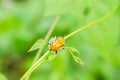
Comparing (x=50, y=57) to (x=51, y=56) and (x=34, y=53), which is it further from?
(x=34, y=53)

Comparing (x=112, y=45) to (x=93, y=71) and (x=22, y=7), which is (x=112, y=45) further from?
(x=22, y=7)

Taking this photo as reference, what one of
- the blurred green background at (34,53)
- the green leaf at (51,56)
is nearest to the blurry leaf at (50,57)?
the green leaf at (51,56)

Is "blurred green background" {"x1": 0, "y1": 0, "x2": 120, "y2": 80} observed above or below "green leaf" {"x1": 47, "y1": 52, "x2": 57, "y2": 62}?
above

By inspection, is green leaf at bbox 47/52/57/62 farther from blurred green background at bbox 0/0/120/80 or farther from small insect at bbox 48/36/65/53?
blurred green background at bbox 0/0/120/80

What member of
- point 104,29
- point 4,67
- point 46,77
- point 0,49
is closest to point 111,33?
point 104,29

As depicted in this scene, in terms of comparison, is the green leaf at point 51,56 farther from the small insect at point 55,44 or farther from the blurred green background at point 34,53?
the blurred green background at point 34,53

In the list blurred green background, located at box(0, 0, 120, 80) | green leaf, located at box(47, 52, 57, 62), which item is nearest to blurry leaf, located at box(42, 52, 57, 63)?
green leaf, located at box(47, 52, 57, 62)

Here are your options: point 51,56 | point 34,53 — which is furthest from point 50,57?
point 34,53

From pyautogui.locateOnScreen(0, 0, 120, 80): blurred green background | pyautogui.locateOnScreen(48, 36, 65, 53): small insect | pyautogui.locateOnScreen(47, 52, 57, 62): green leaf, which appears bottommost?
pyautogui.locateOnScreen(47, 52, 57, 62): green leaf

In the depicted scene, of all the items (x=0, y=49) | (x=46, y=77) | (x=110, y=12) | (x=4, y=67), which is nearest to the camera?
(x=110, y=12)

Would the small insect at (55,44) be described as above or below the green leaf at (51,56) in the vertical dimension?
above

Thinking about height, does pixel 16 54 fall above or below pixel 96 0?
above
